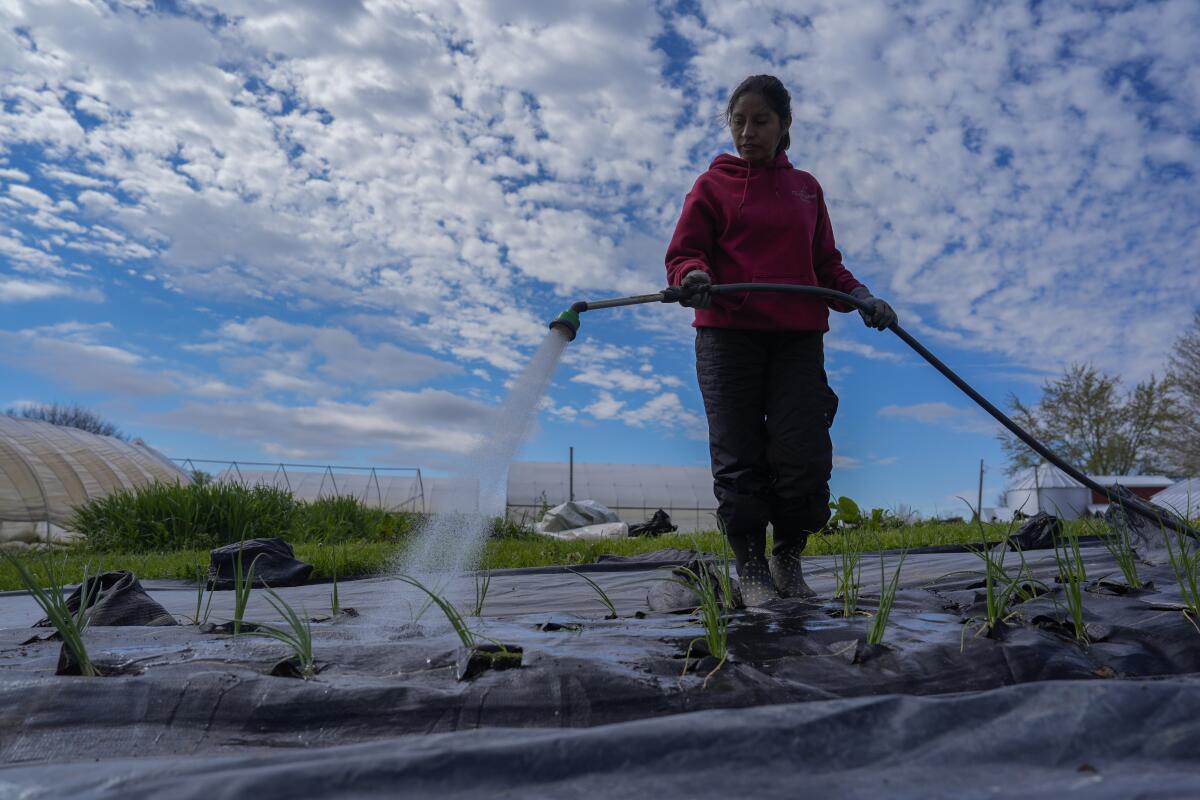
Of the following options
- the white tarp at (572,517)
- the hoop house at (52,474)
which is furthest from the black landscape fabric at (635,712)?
the white tarp at (572,517)

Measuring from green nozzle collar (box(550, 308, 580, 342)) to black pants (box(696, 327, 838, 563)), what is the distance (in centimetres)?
48

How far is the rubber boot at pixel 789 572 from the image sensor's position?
10.1ft

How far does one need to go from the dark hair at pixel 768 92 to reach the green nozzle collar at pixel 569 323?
3.11ft

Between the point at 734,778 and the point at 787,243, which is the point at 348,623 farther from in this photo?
the point at 787,243

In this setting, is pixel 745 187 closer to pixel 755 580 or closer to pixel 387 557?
pixel 755 580

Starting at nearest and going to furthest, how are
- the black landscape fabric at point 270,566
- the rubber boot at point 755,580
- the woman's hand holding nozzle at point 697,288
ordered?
the woman's hand holding nozzle at point 697,288 → the rubber boot at point 755,580 → the black landscape fabric at point 270,566

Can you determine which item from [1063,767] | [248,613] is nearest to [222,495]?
[248,613]

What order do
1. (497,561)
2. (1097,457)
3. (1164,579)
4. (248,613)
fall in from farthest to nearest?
(1097,457) → (497,561) → (248,613) → (1164,579)

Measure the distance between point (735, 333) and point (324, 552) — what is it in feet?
13.9

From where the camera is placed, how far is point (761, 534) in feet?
9.75

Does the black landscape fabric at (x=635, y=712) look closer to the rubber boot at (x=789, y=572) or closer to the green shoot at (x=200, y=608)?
the green shoot at (x=200, y=608)

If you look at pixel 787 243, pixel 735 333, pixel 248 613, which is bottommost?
pixel 248 613

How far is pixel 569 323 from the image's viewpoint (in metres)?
2.81

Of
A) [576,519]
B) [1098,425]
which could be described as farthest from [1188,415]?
[576,519]
